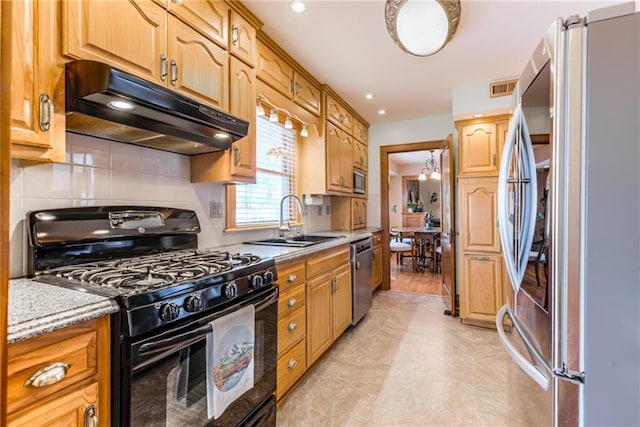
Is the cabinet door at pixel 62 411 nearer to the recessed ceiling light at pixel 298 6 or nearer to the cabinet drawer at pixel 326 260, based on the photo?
the cabinet drawer at pixel 326 260

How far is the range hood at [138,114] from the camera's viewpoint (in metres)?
1.05

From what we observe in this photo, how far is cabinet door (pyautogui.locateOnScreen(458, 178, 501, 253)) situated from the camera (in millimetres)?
3082

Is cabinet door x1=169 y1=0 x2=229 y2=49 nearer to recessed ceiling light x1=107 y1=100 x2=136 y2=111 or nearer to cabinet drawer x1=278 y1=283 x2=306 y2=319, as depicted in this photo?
recessed ceiling light x1=107 y1=100 x2=136 y2=111

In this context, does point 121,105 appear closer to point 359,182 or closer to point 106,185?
point 106,185

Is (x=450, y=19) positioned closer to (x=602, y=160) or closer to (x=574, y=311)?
(x=602, y=160)

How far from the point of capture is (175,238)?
5.61 ft

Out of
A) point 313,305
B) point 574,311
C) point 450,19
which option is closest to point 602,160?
point 574,311

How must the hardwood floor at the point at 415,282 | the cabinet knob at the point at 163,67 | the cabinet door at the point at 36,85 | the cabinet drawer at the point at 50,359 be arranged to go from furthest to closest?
the hardwood floor at the point at 415,282, the cabinet knob at the point at 163,67, the cabinet door at the point at 36,85, the cabinet drawer at the point at 50,359

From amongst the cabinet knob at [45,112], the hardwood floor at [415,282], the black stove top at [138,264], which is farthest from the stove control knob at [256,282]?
the hardwood floor at [415,282]

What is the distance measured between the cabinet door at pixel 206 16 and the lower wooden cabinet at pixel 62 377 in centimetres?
143

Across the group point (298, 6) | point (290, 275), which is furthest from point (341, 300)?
point (298, 6)

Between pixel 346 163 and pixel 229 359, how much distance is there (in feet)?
9.15

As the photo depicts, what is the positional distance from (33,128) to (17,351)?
27.9 inches

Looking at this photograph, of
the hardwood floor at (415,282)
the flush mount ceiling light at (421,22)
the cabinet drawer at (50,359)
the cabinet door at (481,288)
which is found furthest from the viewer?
the hardwood floor at (415,282)
